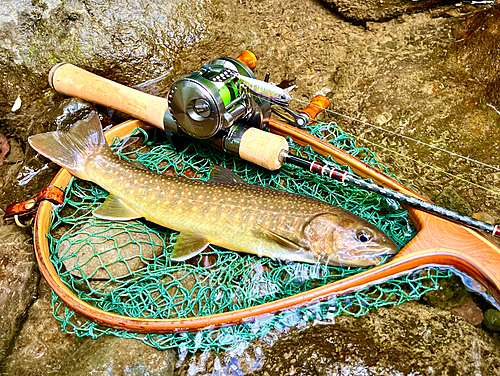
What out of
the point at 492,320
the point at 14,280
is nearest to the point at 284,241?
the point at 492,320

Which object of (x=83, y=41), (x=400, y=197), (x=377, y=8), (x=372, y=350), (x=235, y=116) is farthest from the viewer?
(x=377, y=8)

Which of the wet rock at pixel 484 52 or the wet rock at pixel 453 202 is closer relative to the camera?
the wet rock at pixel 453 202

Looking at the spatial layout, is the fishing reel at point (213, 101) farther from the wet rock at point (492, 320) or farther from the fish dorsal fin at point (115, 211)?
the wet rock at point (492, 320)

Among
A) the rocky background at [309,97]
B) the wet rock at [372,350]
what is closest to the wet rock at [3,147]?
the rocky background at [309,97]

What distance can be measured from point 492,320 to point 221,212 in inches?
75.4

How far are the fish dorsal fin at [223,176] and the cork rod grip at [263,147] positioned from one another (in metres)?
0.25

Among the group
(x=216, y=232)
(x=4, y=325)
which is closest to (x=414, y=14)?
(x=216, y=232)

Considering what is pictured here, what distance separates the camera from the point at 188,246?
10.0 feet

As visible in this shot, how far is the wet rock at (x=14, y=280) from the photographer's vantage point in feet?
10.1

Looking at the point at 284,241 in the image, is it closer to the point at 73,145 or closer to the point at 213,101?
the point at 213,101

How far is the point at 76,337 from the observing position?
309 centimetres

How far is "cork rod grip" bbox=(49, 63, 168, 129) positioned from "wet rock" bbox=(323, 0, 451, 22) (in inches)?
106

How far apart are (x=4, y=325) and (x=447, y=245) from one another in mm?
3095

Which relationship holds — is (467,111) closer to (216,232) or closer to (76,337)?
(216,232)
